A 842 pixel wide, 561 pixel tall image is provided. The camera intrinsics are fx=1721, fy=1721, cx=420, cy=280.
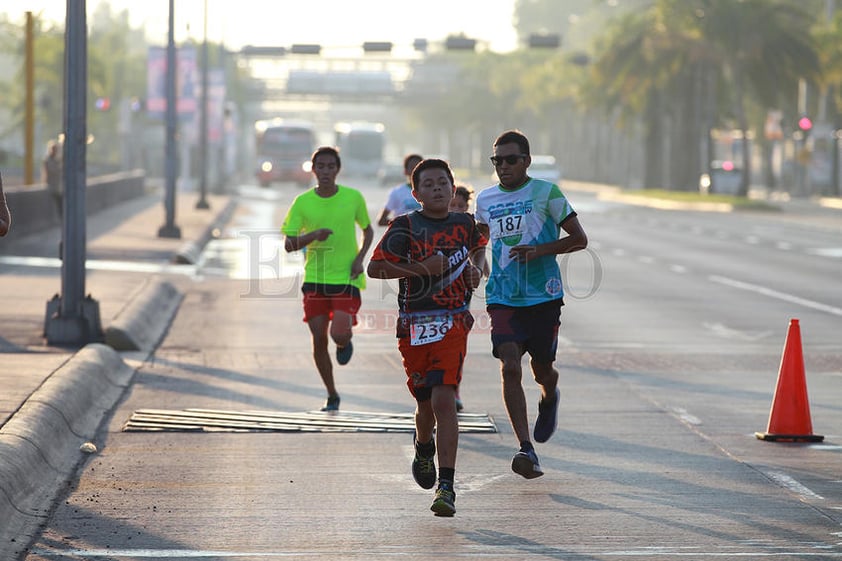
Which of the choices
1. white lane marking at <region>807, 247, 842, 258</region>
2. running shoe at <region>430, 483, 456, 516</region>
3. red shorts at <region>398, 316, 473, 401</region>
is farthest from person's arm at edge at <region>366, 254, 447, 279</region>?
white lane marking at <region>807, 247, 842, 258</region>

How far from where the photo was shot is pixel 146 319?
18.1 metres

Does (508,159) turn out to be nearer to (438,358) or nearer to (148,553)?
(438,358)

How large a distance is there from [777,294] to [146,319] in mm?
9094

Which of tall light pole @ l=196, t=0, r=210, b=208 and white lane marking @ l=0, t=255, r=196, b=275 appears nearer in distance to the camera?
white lane marking @ l=0, t=255, r=196, b=275

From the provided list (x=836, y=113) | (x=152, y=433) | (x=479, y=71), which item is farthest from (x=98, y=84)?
(x=152, y=433)

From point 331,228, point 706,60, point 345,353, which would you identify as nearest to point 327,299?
point 331,228

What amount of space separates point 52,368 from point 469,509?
17.6 feet

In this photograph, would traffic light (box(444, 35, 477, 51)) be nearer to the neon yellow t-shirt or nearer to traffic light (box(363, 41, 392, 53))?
traffic light (box(363, 41, 392, 53))

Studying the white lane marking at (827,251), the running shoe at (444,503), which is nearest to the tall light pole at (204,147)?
the white lane marking at (827,251)

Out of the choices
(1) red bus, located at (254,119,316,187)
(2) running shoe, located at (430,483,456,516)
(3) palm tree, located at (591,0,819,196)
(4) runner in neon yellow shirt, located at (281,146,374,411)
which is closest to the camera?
(2) running shoe, located at (430,483,456,516)

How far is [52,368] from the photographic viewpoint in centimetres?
1289

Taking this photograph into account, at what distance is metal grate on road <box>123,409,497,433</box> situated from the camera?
11.1 meters

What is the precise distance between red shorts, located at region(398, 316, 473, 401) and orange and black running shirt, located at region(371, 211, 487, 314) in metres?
0.13

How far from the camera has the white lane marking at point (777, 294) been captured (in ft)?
68.2
